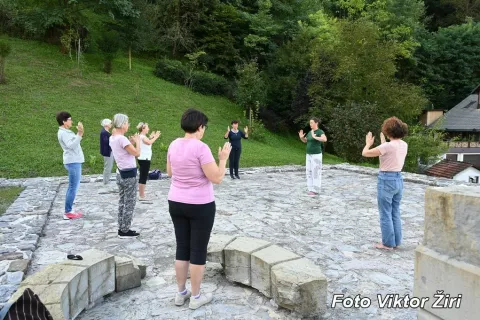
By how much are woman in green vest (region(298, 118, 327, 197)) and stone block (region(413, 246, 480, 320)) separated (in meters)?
5.87

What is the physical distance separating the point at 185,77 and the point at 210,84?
1.84 m

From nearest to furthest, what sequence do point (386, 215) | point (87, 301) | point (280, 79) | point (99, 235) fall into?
point (87, 301) → point (386, 215) → point (99, 235) → point (280, 79)

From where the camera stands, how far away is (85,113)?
18328 mm

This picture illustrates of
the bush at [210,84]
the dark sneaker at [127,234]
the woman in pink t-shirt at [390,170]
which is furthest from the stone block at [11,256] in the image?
the bush at [210,84]

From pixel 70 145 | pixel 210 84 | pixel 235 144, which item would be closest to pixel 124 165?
pixel 70 145

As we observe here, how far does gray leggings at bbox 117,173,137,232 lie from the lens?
5.69 meters

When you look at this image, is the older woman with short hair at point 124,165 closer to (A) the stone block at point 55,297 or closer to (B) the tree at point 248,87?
(A) the stone block at point 55,297

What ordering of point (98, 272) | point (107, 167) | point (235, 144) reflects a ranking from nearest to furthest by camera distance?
point (98, 272), point (107, 167), point (235, 144)

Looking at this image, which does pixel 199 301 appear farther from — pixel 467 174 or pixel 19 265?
pixel 467 174

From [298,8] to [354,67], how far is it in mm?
12592

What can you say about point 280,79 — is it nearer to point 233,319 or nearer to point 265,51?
point 265,51

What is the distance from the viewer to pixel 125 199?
5.68 meters

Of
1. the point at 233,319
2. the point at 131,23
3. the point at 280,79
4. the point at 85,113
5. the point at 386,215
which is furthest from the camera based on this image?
the point at 280,79

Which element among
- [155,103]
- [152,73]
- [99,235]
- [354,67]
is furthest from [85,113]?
[354,67]
